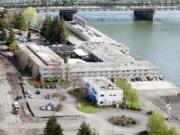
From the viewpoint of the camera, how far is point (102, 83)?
11305mm

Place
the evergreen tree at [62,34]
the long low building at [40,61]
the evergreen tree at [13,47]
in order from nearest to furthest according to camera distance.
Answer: the long low building at [40,61] < the evergreen tree at [13,47] < the evergreen tree at [62,34]

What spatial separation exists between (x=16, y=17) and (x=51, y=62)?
Answer: 611 centimetres

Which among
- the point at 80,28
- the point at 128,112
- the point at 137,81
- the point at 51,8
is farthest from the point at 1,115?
the point at 51,8

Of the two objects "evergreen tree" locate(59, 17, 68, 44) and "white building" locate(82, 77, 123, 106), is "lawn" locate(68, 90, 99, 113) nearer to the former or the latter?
"white building" locate(82, 77, 123, 106)

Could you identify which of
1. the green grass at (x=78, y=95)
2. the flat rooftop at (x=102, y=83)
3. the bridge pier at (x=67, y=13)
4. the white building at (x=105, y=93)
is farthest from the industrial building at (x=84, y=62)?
the bridge pier at (x=67, y=13)

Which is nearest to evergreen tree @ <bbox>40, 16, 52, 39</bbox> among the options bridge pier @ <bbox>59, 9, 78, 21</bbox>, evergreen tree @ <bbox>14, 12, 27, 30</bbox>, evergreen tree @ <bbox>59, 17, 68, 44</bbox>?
evergreen tree @ <bbox>59, 17, 68, 44</bbox>

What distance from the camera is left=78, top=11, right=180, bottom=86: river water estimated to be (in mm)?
15336

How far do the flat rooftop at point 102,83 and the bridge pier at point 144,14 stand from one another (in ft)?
39.2

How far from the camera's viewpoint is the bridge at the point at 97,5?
22.5 meters

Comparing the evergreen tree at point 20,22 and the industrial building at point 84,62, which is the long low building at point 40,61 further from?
the evergreen tree at point 20,22

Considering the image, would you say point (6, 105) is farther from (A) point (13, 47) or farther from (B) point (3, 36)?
(B) point (3, 36)

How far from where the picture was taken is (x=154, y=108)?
10773mm

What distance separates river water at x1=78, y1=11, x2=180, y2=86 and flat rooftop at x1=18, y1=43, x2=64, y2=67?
2.84 meters

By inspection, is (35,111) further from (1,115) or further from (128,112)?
(128,112)
